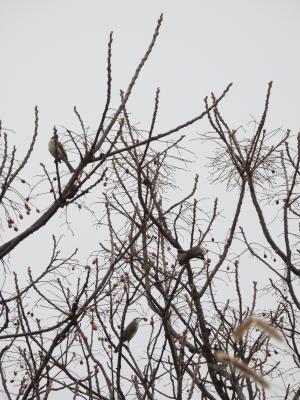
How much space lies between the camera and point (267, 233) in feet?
11.3

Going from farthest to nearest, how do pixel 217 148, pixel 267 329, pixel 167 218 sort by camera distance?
1. pixel 167 218
2. pixel 217 148
3. pixel 267 329

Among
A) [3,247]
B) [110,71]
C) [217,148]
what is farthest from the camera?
[217,148]

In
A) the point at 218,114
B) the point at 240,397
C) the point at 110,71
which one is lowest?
the point at 240,397

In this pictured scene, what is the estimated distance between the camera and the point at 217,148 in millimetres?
4406

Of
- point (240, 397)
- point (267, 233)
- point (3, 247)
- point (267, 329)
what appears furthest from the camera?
point (267, 233)

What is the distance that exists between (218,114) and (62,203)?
1971 millimetres

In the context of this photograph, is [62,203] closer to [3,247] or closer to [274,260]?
[3,247]

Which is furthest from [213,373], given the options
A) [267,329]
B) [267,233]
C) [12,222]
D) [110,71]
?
[267,329]

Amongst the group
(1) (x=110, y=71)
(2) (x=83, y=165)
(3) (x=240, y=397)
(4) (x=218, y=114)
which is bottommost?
(3) (x=240, y=397)

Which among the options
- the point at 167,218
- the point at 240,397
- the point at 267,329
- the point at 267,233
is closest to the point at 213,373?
the point at 240,397

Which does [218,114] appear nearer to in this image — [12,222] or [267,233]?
[267,233]

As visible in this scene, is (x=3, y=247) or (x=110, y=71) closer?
(x=110, y=71)

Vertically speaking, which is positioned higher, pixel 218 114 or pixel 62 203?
pixel 218 114

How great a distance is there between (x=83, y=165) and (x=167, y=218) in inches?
110
